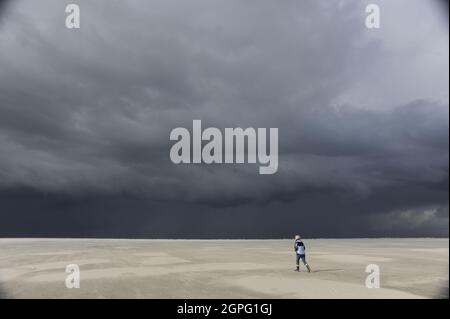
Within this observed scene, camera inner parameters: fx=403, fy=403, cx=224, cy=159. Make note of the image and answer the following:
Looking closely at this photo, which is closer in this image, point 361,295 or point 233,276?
point 361,295

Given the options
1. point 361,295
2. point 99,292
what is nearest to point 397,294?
point 361,295

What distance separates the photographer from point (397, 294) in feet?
48.4

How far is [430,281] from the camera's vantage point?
1800cm
